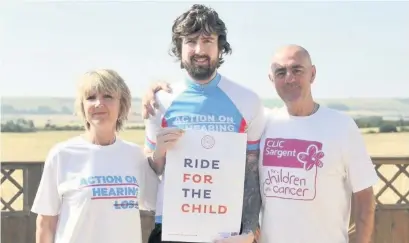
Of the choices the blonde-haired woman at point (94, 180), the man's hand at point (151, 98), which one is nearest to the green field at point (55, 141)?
the man's hand at point (151, 98)

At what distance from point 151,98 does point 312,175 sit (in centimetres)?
66

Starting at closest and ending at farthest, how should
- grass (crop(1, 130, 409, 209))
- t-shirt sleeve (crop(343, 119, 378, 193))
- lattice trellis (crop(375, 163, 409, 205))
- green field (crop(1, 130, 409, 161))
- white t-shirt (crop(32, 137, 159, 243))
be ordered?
1. white t-shirt (crop(32, 137, 159, 243))
2. t-shirt sleeve (crop(343, 119, 378, 193))
3. lattice trellis (crop(375, 163, 409, 205))
4. grass (crop(1, 130, 409, 209))
5. green field (crop(1, 130, 409, 161))

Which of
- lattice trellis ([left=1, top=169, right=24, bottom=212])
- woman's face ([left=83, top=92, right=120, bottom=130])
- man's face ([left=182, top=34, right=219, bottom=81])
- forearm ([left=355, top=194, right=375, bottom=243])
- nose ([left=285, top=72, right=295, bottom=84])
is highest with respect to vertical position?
man's face ([left=182, top=34, right=219, bottom=81])

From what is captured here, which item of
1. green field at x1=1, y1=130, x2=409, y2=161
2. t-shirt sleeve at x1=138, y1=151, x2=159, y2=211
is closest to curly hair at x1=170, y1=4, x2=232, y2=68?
t-shirt sleeve at x1=138, y1=151, x2=159, y2=211

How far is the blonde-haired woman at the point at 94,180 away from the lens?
1847 mm

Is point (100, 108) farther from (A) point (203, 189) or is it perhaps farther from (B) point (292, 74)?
(B) point (292, 74)

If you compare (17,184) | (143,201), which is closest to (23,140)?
(17,184)

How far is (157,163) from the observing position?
2.01 m

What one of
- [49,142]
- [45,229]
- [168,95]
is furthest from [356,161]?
[49,142]

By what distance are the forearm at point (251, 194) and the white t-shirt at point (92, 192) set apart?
40 centimetres

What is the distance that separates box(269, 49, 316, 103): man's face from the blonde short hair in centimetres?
56

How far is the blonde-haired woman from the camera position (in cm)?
185

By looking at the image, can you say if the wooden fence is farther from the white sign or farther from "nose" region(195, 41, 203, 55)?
"nose" region(195, 41, 203, 55)

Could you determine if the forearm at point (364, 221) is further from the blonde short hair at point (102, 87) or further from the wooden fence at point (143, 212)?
the wooden fence at point (143, 212)
